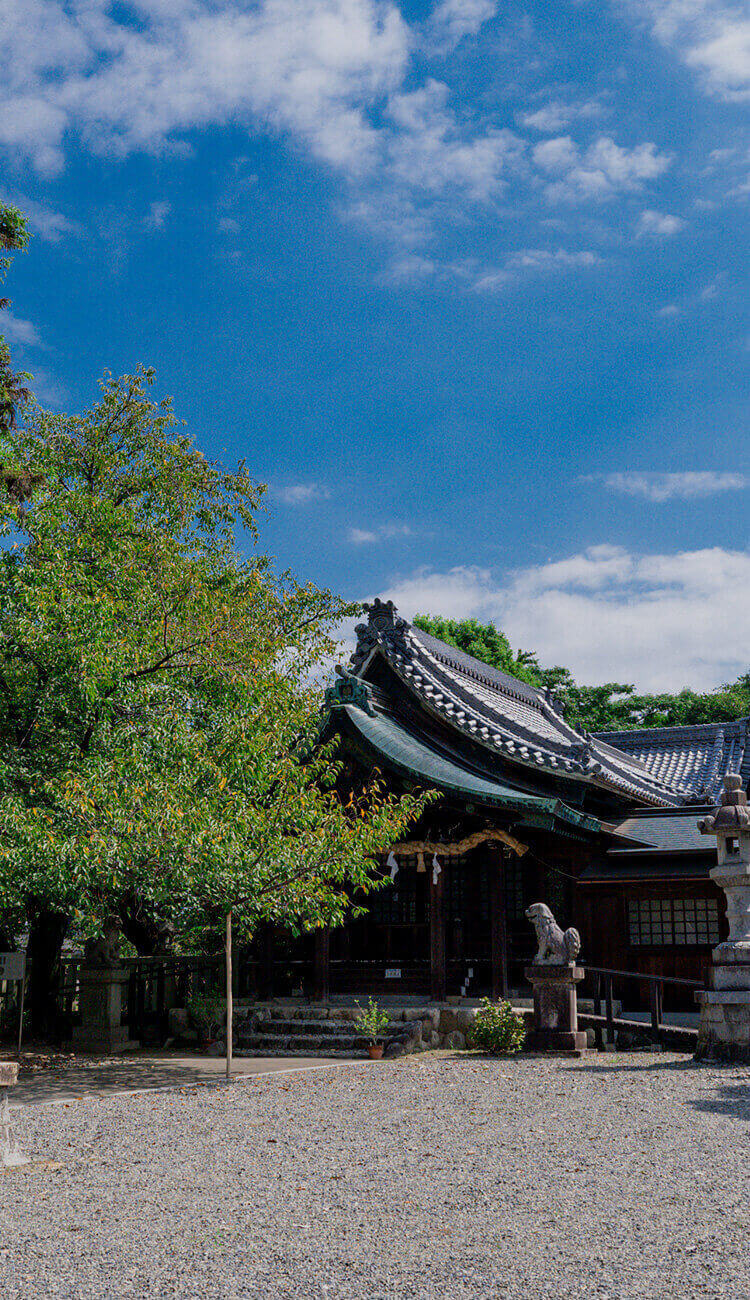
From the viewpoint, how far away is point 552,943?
14.7m

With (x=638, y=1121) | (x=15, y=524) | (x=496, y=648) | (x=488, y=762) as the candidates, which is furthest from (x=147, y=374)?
(x=496, y=648)

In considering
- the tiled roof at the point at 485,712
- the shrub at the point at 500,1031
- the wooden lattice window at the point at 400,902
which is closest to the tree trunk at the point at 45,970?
the wooden lattice window at the point at 400,902

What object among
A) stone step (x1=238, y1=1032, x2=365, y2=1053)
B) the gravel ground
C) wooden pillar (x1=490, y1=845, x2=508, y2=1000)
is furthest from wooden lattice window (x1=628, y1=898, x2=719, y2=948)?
the gravel ground

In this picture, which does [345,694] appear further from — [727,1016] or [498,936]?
[727,1016]

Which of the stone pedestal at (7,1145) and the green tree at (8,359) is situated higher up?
the green tree at (8,359)

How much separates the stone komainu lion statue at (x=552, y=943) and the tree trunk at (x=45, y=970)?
28.1ft

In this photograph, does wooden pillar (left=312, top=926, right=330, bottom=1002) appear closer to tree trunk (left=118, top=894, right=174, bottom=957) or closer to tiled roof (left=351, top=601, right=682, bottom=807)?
tree trunk (left=118, top=894, right=174, bottom=957)

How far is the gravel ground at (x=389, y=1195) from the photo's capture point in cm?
514

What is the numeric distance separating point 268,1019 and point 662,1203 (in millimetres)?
10956

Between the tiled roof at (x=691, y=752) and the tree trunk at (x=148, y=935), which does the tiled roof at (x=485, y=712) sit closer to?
the tiled roof at (x=691, y=752)

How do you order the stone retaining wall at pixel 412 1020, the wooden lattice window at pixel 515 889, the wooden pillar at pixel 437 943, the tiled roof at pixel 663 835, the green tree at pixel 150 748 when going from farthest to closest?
the wooden lattice window at pixel 515 889 < the tiled roof at pixel 663 835 < the wooden pillar at pixel 437 943 < the stone retaining wall at pixel 412 1020 < the green tree at pixel 150 748

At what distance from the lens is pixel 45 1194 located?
709 centimetres

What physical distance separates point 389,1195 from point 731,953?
835cm

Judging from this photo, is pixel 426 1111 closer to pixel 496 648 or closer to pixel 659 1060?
pixel 659 1060
